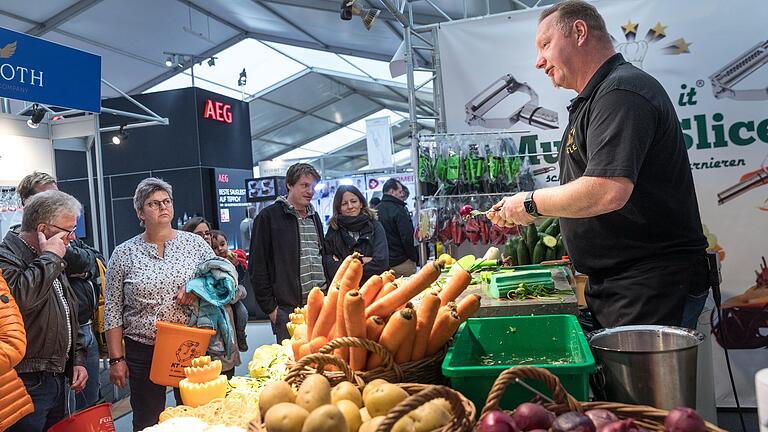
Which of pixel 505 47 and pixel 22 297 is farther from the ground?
pixel 505 47

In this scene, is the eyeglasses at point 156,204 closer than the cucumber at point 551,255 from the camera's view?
Yes

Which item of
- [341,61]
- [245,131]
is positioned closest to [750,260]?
[245,131]

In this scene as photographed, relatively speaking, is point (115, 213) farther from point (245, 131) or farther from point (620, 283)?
point (620, 283)

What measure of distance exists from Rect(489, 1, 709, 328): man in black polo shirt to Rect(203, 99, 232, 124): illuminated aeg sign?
8.68 meters

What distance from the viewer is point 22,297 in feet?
8.98

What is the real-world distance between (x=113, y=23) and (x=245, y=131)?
2727mm

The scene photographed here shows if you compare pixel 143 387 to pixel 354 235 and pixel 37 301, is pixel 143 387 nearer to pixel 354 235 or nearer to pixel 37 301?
pixel 37 301

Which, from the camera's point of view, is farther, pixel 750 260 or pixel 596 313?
pixel 750 260

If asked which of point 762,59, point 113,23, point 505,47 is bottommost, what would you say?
point 762,59

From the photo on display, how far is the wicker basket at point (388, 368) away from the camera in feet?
4.47

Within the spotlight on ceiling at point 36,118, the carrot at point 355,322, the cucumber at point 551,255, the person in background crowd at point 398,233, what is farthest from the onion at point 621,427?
the spotlight on ceiling at point 36,118

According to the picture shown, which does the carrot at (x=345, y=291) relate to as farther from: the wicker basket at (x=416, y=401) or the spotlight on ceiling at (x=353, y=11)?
the spotlight on ceiling at (x=353, y=11)

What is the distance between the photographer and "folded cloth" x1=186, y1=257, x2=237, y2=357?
3180 mm

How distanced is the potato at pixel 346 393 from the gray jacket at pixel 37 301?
210 cm
